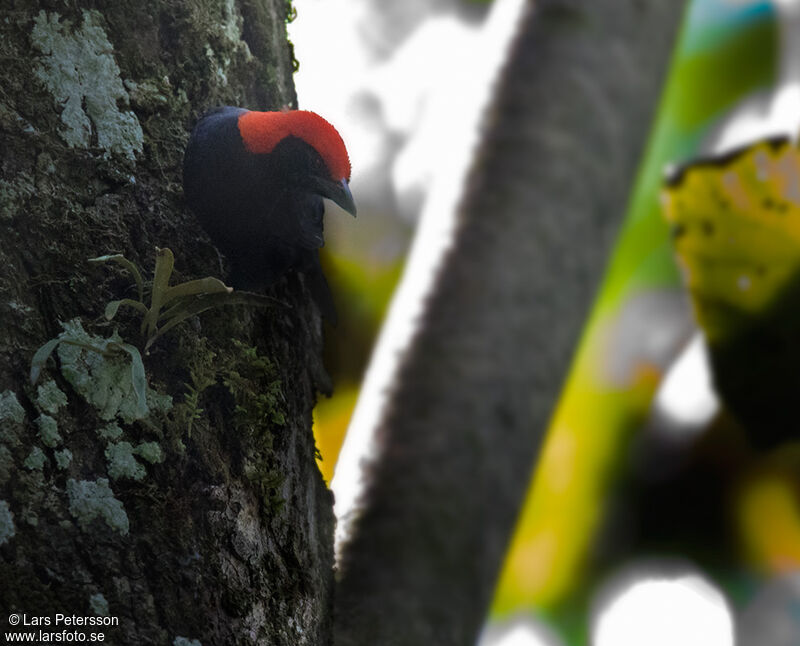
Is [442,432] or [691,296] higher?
[691,296]

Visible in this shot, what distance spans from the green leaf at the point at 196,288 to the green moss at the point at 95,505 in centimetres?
32

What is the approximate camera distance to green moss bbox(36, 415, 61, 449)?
1082 millimetres

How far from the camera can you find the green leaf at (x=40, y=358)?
1.07 meters

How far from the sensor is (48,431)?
1085mm

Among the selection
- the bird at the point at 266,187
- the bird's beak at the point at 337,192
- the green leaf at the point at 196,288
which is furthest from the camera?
the bird's beak at the point at 337,192

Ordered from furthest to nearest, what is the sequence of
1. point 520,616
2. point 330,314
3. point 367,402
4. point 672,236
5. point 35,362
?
→ 1. point 672,236
2. point 520,616
3. point 330,314
4. point 367,402
5. point 35,362

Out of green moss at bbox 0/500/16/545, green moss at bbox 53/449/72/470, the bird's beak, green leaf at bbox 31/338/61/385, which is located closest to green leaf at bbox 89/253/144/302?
green leaf at bbox 31/338/61/385

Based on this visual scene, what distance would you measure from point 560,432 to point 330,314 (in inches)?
56.1

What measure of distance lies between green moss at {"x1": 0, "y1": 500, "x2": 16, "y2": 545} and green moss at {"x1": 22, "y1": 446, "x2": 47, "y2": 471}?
0.19 ft

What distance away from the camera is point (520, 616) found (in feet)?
9.04

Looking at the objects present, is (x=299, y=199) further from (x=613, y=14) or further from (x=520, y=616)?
(x=520, y=616)

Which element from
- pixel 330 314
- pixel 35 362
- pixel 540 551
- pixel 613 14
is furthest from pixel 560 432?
pixel 35 362

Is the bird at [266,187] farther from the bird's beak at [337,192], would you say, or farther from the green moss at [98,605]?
the green moss at [98,605]

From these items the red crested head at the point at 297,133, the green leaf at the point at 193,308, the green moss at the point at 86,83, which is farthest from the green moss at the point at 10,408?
the red crested head at the point at 297,133
